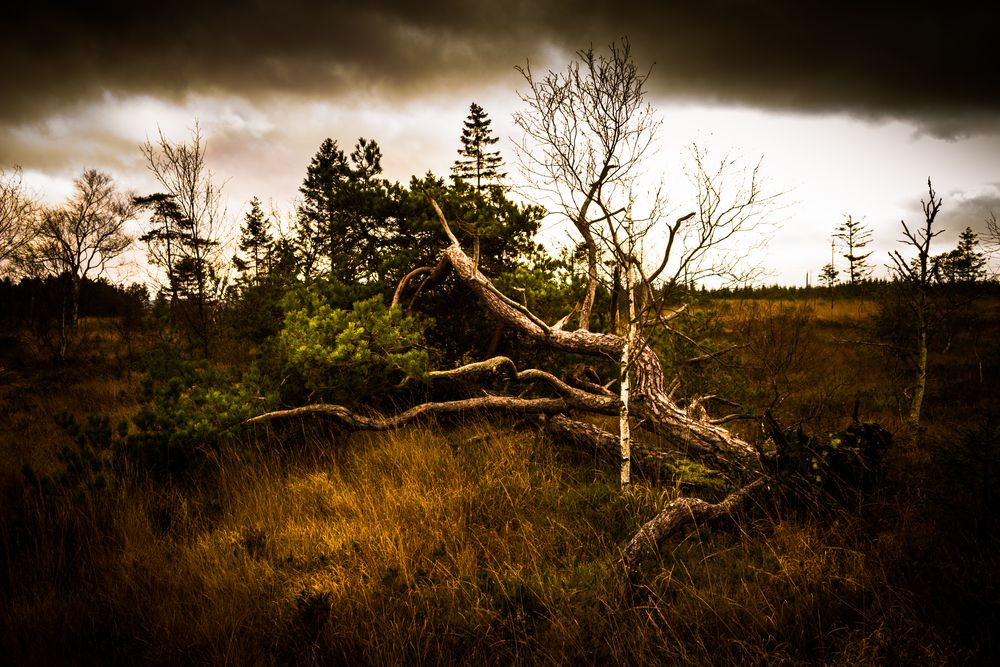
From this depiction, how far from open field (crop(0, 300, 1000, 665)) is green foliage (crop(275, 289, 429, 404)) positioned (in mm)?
895

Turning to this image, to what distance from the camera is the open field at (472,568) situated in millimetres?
2051

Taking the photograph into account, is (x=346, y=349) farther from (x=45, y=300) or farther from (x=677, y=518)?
(x=45, y=300)

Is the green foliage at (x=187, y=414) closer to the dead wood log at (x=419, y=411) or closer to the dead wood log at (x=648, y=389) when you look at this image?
the dead wood log at (x=419, y=411)

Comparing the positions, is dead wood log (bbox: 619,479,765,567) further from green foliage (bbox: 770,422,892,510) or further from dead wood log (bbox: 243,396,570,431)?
dead wood log (bbox: 243,396,570,431)

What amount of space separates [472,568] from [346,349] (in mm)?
2588

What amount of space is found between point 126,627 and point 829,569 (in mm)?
4391

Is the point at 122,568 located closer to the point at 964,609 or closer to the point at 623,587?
the point at 623,587

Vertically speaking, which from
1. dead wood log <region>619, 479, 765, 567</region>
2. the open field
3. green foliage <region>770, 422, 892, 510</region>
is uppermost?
green foliage <region>770, 422, 892, 510</region>

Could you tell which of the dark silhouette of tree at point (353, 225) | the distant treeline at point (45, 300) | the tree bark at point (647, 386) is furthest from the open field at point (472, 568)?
the distant treeline at point (45, 300)

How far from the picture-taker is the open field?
2.05 metres

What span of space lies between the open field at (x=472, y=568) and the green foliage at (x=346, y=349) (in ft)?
2.94

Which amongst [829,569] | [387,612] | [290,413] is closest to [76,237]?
[290,413]

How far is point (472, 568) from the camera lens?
271cm

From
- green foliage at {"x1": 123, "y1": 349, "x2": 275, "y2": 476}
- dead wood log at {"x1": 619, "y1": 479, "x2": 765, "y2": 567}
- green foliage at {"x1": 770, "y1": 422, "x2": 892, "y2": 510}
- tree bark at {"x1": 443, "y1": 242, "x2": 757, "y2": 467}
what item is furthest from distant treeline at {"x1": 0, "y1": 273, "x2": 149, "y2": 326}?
green foliage at {"x1": 770, "y1": 422, "x2": 892, "y2": 510}
